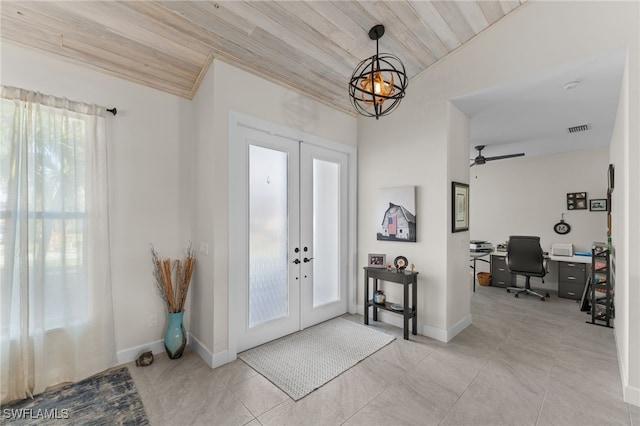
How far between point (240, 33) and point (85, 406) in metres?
3.23

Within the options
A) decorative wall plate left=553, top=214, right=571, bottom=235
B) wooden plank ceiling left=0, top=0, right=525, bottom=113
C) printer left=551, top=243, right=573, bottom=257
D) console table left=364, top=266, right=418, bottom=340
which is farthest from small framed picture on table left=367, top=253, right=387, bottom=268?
decorative wall plate left=553, top=214, right=571, bottom=235

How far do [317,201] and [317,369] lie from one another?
1938mm

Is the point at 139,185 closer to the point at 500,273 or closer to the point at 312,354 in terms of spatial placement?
the point at 312,354

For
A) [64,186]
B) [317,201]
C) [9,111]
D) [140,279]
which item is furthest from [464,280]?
[9,111]

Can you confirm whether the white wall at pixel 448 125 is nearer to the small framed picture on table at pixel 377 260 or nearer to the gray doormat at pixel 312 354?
the small framed picture on table at pixel 377 260

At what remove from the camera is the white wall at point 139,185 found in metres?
2.68

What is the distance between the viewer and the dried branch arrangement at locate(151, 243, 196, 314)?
2844mm

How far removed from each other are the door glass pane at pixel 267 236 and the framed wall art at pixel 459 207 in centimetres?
198

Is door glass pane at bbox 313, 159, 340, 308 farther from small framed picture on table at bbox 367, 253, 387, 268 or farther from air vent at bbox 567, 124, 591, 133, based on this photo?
air vent at bbox 567, 124, 591, 133

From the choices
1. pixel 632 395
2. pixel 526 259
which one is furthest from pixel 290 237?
pixel 526 259

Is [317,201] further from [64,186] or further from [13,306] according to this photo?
[13,306]

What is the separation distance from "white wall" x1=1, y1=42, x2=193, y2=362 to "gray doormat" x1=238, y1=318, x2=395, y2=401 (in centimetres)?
113

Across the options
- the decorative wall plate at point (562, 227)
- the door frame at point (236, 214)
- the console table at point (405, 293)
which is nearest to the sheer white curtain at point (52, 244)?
the door frame at point (236, 214)

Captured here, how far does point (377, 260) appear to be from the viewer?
3.70m
